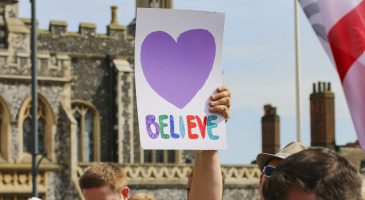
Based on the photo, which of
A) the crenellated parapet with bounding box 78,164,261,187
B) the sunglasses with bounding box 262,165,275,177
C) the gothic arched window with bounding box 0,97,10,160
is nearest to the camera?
the sunglasses with bounding box 262,165,275,177

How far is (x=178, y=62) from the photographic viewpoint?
525cm

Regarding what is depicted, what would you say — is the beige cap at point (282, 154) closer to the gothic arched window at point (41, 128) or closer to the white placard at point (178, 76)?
the white placard at point (178, 76)

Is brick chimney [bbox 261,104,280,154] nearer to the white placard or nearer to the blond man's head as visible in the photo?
the blond man's head

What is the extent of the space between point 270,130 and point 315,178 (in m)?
45.0

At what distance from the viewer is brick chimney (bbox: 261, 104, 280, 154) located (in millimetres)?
47750

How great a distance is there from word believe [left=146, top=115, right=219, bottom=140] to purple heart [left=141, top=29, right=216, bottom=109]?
7 centimetres

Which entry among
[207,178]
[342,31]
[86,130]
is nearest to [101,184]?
[207,178]

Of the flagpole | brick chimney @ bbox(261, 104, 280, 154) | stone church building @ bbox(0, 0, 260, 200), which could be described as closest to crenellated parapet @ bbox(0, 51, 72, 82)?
stone church building @ bbox(0, 0, 260, 200)

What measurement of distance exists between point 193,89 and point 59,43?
118 ft

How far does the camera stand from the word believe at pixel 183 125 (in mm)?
5070

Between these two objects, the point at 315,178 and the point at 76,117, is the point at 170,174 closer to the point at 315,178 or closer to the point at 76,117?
the point at 76,117

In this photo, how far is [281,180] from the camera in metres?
3.45

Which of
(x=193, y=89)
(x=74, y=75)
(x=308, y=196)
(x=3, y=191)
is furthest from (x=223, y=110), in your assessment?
(x=74, y=75)

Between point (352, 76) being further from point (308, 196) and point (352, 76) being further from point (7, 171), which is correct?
point (7, 171)
